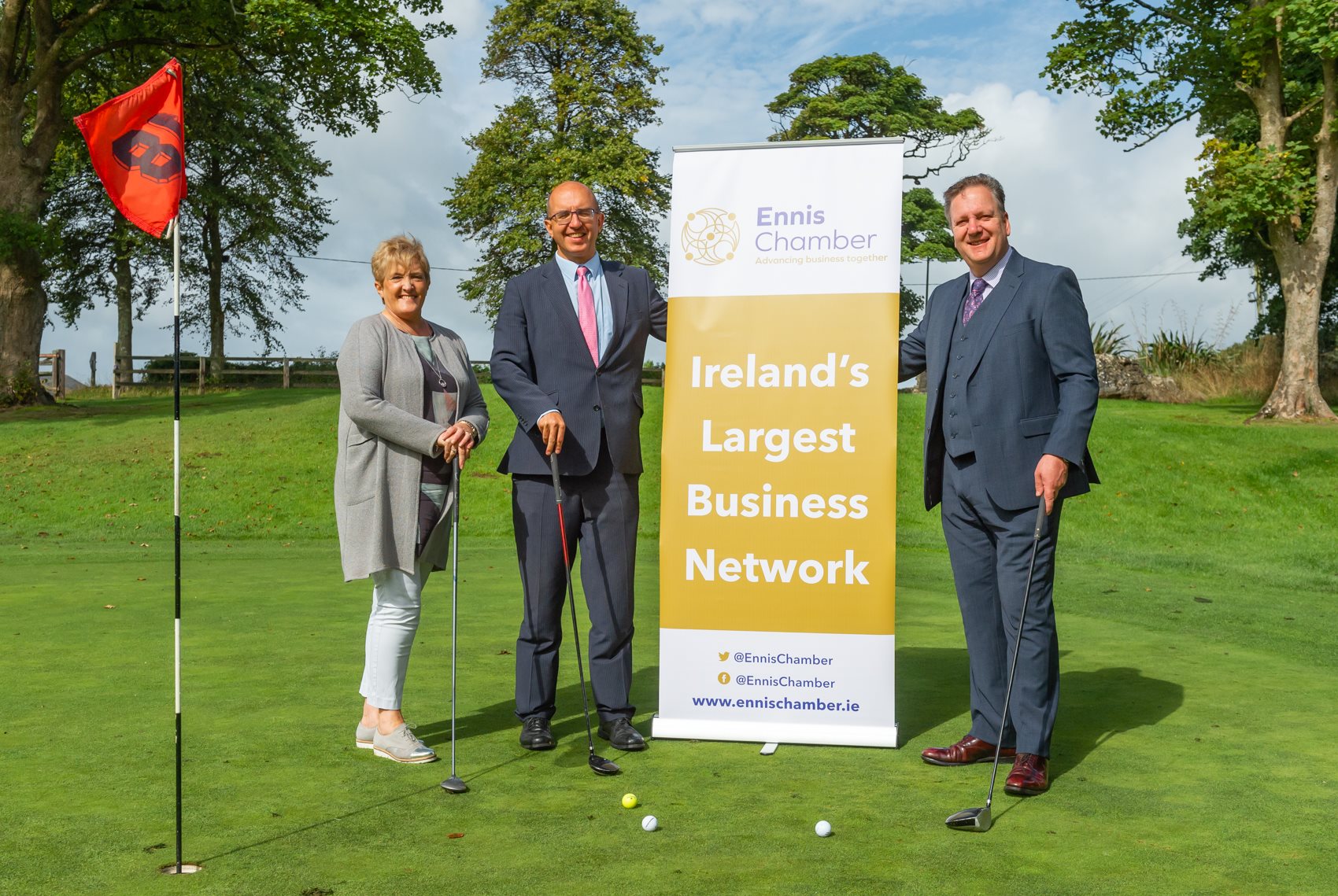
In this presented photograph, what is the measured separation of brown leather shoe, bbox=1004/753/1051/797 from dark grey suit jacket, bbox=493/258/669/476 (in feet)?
5.74

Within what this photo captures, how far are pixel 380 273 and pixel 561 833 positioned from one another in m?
2.13

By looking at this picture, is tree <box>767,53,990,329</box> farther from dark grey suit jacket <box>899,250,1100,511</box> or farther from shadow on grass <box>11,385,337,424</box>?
dark grey suit jacket <box>899,250,1100,511</box>

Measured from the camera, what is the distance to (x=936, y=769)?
167 inches

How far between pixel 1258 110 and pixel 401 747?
2138 centimetres

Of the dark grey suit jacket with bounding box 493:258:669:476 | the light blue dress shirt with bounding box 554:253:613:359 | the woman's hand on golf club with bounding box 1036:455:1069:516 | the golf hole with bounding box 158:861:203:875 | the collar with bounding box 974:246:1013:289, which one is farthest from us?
the light blue dress shirt with bounding box 554:253:613:359

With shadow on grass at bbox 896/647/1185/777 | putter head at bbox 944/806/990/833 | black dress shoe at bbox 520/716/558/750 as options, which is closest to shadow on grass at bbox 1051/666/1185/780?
shadow on grass at bbox 896/647/1185/777

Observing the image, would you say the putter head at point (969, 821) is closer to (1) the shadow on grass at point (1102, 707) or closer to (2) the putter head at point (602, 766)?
A: (1) the shadow on grass at point (1102, 707)

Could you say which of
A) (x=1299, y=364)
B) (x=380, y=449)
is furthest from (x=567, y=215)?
(x=1299, y=364)

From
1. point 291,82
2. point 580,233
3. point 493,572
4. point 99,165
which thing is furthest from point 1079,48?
point 99,165

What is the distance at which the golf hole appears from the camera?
10.2ft

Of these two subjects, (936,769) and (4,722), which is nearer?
(936,769)

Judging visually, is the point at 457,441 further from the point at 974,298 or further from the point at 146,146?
the point at 974,298

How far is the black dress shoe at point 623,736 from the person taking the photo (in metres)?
4.53

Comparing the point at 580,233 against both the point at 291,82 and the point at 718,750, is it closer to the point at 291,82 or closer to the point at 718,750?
the point at 718,750
